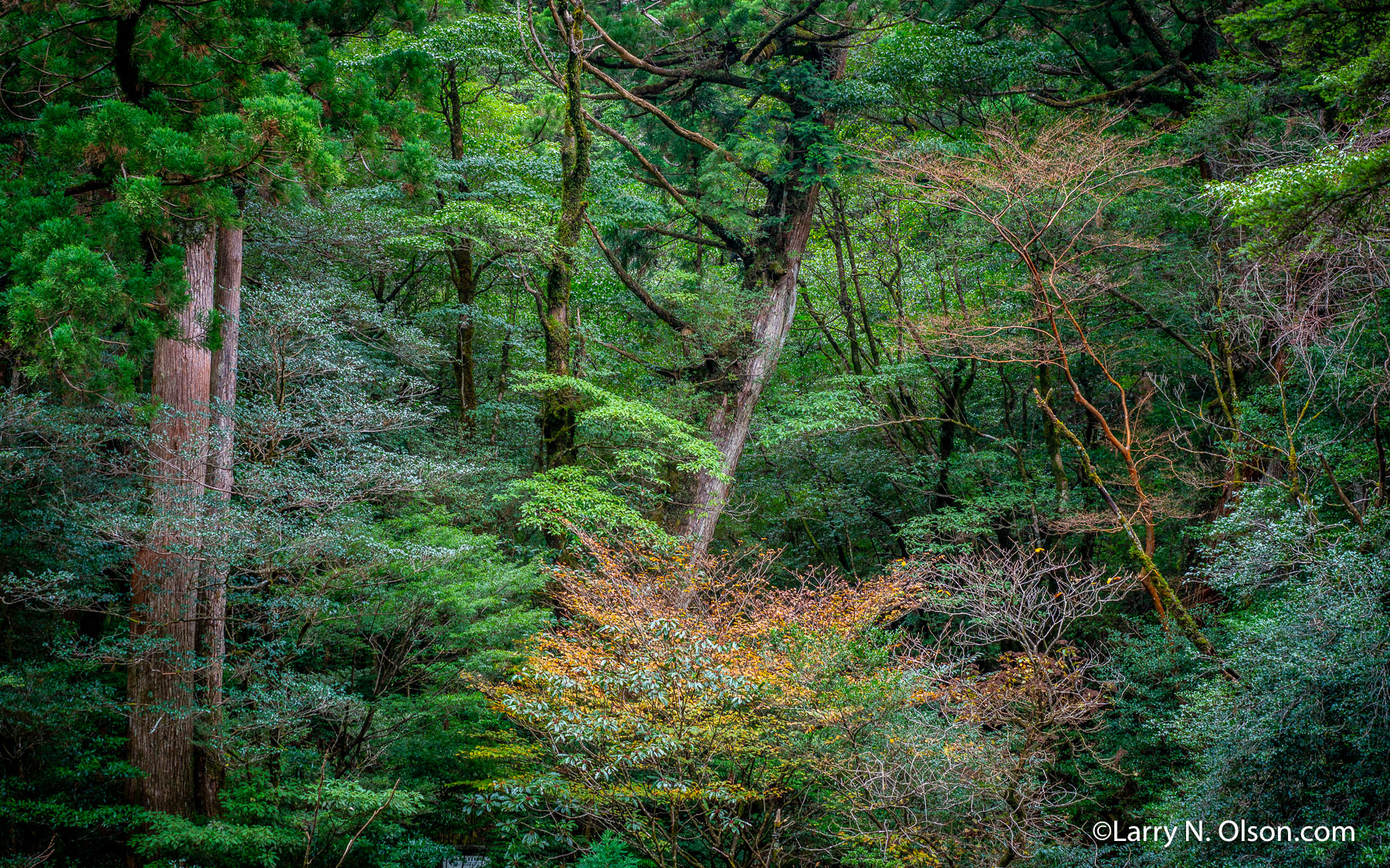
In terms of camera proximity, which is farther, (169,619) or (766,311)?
(766,311)

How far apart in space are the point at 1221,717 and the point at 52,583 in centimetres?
830

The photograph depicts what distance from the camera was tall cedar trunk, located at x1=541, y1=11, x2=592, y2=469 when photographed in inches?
348

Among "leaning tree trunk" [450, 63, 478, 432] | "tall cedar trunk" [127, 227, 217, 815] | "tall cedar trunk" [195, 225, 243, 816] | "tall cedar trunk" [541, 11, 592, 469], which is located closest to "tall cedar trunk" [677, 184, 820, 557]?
"tall cedar trunk" [541, 11, 592, 469]

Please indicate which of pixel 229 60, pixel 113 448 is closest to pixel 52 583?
pixel 113 448

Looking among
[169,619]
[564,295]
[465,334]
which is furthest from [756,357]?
[169,619]

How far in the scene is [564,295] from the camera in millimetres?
9102

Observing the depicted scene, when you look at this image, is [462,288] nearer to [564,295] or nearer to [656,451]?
[564,295]

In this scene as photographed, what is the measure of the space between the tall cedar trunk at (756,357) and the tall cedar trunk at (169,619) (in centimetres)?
511

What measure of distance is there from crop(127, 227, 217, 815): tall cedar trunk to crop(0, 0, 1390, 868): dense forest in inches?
1.6

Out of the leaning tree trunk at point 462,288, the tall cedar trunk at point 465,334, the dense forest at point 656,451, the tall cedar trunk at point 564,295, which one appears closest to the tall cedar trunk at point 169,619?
the dense forest at point 656,451

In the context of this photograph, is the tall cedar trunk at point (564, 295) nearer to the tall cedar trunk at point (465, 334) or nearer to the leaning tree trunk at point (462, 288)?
the leaning tree trunk at point (462, 288)

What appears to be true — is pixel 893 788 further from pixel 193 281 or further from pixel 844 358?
Answer: pixel 844 358

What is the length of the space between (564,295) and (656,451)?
2.05 metres

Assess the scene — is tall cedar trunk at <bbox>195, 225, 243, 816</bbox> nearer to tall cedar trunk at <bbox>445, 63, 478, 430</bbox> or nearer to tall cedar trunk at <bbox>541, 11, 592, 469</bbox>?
tall cedar trunk at <bbox>541, 11, 592, 469</bbox>
